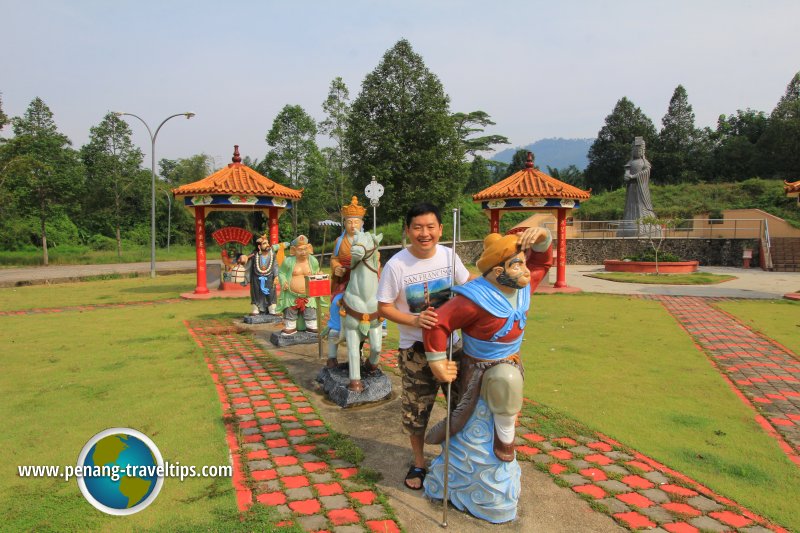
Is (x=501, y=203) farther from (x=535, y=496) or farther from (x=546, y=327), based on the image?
(x=535, y=496)

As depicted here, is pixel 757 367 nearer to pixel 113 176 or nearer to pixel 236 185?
pixel 236 185

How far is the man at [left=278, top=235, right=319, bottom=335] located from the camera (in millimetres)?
7754

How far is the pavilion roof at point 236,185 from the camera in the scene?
12828 millimetres

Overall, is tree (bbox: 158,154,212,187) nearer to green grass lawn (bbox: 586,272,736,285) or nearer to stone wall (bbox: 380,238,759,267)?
stone wall (bbox: 380,238,759,267)

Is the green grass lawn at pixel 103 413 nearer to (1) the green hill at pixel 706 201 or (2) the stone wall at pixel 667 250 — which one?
(2) the stone wall at pixel 667 250

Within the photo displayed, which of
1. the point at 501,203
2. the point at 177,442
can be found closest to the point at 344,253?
the point at 177,442

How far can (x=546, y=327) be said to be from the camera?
9031mm

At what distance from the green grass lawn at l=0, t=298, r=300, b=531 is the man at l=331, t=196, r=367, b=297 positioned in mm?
1738

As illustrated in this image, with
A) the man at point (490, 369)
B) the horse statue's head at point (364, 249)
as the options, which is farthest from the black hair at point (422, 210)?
the horse statue's head at point (364, 249)

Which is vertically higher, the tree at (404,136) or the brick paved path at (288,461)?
the tree at (404,136)

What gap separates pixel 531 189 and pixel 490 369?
1195 centimetres

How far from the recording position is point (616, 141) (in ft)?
134

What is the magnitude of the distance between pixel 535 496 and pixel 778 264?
2211 cm

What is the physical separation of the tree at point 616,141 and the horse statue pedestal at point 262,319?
36.3 meters
